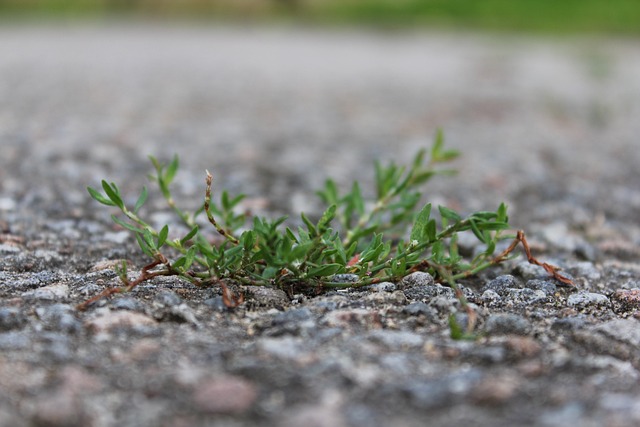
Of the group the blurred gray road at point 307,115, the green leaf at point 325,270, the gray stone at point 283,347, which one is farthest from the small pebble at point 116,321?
the blurred gray road at point 307,115

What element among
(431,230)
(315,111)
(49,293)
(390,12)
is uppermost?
(390,12)

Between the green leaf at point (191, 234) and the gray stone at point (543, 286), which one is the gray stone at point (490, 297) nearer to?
the gray stone at point (543, 286)

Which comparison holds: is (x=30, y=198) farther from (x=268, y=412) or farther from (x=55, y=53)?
(x=55, y=53)

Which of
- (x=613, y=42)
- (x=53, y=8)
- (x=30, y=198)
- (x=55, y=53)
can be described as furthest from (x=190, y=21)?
(x=30, y=198)

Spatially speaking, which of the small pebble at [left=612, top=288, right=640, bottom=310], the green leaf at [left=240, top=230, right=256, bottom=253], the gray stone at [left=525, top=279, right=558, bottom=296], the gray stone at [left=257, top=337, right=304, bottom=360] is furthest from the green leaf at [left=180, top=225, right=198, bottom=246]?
the small pebble at [left=612, top=288, right=640, bottom=310]

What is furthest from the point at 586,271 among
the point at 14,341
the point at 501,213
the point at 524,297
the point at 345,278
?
the point at 14,341

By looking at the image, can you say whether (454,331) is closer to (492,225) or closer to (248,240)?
(492,225)
